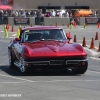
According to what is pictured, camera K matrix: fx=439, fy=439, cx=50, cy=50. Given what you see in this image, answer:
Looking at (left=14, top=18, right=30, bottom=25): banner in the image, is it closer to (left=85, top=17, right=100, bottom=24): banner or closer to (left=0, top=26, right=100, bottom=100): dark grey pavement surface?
(left=85, top=17, right=100, bottom=24): banner

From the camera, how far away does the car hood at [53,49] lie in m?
11.9

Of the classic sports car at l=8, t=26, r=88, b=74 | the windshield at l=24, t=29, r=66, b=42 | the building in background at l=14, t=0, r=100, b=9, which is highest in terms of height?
the windshield at l=24, t=29, r=66, b=42

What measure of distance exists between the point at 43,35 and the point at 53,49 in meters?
1.52

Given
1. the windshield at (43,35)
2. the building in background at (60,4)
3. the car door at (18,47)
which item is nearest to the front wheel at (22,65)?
the car door at (18,47)

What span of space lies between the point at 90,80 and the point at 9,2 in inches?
2051

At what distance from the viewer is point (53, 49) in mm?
12031

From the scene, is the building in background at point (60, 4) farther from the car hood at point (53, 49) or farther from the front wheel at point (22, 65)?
the front wheel at point (22, 65)

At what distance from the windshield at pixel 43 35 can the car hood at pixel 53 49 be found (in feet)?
1.84

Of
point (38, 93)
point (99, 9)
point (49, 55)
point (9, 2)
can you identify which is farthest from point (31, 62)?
point (99, 9)

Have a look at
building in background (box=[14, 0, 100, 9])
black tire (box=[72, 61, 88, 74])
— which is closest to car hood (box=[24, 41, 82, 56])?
black tire (box=[72, 61, 88, 74])

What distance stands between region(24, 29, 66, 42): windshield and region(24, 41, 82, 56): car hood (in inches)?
→ 22.1

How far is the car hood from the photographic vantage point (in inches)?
467

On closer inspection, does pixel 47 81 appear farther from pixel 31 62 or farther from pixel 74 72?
pixel 74 72

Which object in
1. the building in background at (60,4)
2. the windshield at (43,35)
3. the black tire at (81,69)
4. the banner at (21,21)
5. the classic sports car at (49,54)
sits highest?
the windshield at (43,35)
